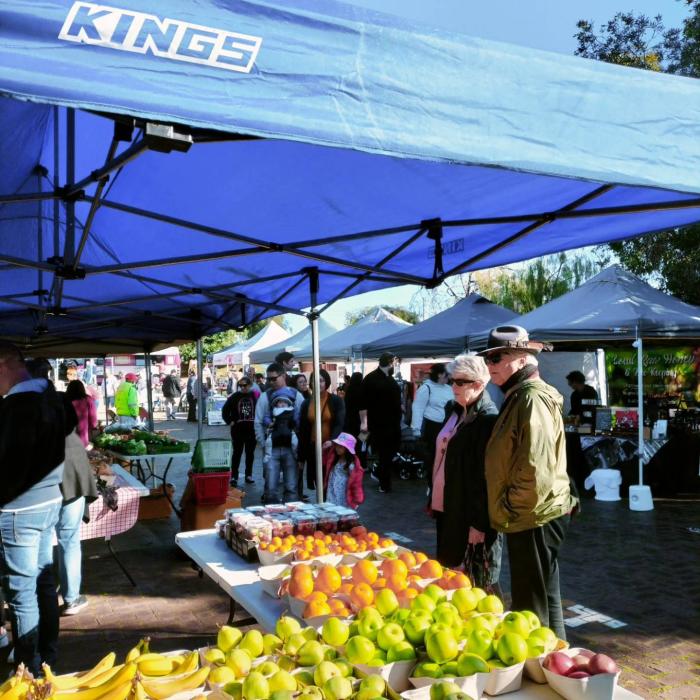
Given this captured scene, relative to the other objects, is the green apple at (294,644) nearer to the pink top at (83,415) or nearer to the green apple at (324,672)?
the green apple at (324,672)

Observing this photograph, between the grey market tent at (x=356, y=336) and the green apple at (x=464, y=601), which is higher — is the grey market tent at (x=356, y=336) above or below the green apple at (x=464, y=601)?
above

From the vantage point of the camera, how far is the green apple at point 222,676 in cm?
189

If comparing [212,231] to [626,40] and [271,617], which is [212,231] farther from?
[626,40]

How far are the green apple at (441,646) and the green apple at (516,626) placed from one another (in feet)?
0.63

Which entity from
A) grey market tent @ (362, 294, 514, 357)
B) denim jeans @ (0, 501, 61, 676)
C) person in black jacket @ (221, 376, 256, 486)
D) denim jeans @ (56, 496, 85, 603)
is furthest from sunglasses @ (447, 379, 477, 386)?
grey market tent @ (362, 294, 514, 357)

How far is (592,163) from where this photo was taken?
73.0 inches

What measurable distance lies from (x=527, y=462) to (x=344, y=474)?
3314 millimetres

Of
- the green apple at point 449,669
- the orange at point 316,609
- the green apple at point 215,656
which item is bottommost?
the green apple at point 215,656

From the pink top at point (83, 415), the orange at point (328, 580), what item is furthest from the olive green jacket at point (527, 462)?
the pink top at point (83, 415)

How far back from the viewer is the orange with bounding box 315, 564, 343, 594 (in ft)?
8.89

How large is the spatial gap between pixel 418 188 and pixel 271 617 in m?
2.48

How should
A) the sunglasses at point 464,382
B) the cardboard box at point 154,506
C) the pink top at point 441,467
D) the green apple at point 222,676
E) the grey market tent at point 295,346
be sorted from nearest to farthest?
the green apple at point 222,676 → the sunglasses at point 464,382 → the pink top at point 441,467 → the cardboard box at point 154,506 → the grey market tent at point 295,346

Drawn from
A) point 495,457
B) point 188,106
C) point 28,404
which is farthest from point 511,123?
point 28,404

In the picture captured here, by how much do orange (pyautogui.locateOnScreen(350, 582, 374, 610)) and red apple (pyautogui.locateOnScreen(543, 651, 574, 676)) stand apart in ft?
2.41
